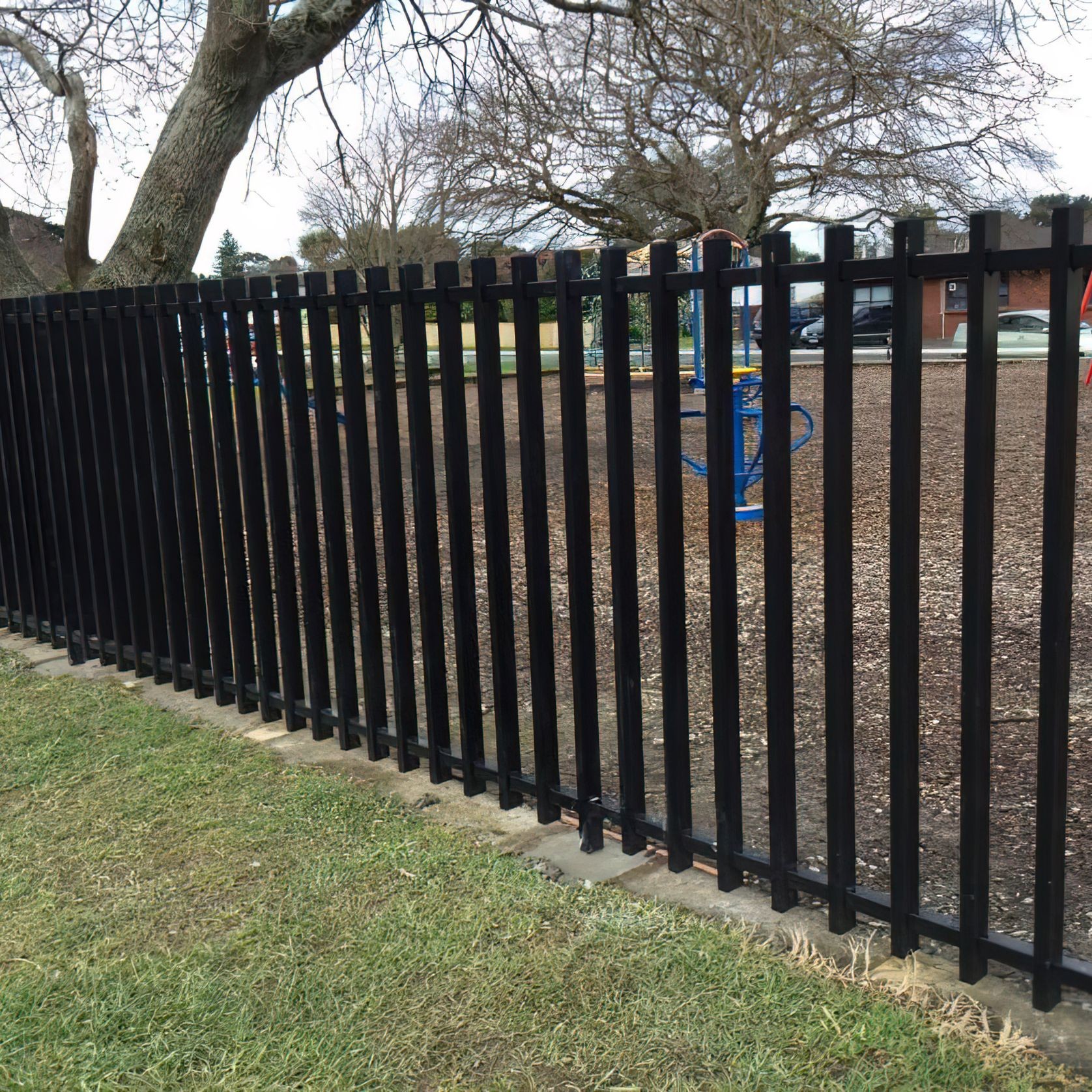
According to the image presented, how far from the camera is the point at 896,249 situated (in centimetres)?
259

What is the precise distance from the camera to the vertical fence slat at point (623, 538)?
130 inches

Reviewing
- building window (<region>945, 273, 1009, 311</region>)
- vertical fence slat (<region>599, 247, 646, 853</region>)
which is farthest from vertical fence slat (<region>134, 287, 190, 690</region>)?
building window (<region>945, 273, 1009, 311</region>)

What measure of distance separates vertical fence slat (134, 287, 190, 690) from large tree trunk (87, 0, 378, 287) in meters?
3.20

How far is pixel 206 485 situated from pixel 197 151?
4195 mm

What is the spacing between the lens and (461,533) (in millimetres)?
3930

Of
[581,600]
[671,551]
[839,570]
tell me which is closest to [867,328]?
[581,600]

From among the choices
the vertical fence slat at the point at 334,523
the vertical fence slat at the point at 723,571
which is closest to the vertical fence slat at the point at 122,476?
the vertical fence slat at the point at 334,523

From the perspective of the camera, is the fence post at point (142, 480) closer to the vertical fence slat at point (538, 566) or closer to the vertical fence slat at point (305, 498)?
the vertical fence slat at point (305, 498)

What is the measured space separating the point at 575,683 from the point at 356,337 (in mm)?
1568

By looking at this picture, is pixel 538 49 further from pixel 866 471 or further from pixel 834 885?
pixel 834 885

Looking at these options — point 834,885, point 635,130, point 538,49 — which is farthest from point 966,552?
point 635,130

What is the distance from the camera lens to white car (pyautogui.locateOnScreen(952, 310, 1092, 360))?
25.7 metres

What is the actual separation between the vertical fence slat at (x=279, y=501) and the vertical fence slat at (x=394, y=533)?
0.56m

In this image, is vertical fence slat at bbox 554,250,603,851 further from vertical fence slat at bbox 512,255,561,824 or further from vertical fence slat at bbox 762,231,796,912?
vertical fence slat at bbox 762,231,796,912
